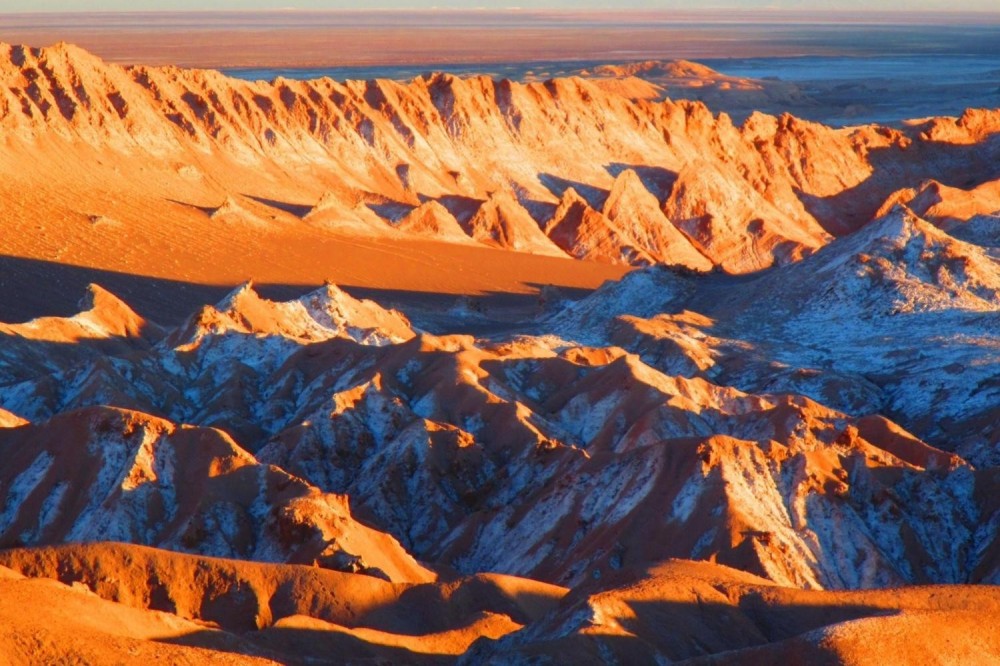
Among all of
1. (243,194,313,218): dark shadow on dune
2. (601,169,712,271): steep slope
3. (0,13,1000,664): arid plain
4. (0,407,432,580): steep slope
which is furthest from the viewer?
(601,169,712,271): steep slope

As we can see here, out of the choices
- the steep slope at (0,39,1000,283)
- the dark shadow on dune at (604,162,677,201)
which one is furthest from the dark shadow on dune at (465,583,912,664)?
the dark shadow on dune at (604,162,677,201)

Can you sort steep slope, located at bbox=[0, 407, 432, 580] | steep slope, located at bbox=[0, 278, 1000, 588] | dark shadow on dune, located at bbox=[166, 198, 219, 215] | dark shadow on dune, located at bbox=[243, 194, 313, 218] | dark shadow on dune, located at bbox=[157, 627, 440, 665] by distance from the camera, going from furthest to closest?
1. dark shadow on dune, located at bbox=[243, 194, 313, 218]
2. dark shadow on dune, located at bbox=[166, 198, 219, 215]
3. steep slope, located at bbox=[0, 278, 1000, 588]
4. steep slope, located at bbox=[0, 407, 432, 580]
5. dark shadow on dune, located at bbox=[157, 627, 440, 665]

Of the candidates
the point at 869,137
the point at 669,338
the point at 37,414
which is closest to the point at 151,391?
the point at 37,414

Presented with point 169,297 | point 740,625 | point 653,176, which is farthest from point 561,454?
point 653,176

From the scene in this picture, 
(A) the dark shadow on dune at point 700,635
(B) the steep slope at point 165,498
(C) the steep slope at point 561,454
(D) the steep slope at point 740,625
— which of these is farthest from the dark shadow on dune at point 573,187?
(A) the dark shadow on dune at point 700,635

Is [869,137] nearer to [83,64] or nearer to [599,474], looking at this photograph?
[83,64]

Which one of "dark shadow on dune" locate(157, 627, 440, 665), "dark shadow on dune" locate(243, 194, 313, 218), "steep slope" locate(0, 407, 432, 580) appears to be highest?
"dark shadow on dune" locate(157, 627, 440, 665)

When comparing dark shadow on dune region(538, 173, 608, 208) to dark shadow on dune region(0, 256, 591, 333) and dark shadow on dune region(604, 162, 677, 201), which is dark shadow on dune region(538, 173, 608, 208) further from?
dark shadow on dune region(0, 256, 591, 333)

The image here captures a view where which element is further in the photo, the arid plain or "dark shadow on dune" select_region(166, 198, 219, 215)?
"dark shadow on dune" select_region(166, 198, 219, 215)

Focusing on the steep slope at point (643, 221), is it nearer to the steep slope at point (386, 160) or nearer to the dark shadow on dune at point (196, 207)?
the steep slope at point (386, 160)
